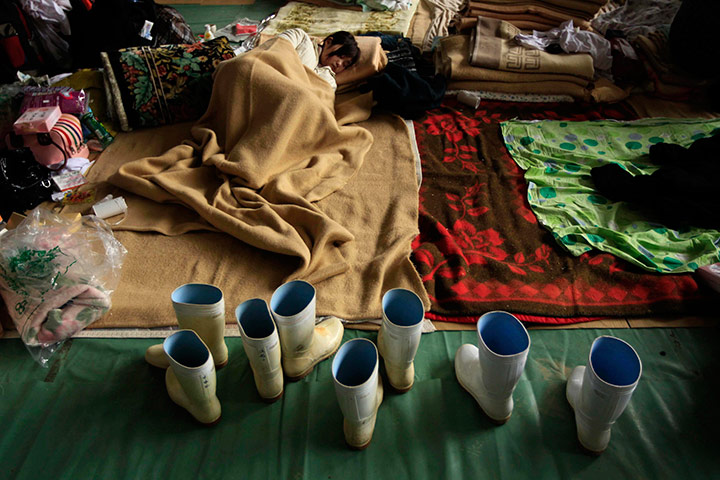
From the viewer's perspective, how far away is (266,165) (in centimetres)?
162

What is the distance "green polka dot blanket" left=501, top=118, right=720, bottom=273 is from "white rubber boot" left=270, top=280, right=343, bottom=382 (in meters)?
0.83

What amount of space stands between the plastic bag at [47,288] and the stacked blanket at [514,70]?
1.78 meters

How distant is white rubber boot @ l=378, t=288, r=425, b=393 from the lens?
0.99 metres

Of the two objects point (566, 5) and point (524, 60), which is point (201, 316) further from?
point (566, 5)

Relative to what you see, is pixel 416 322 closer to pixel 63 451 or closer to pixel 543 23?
pixel 63 451

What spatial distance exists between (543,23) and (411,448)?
224 cm

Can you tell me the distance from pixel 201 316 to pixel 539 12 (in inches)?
89.1

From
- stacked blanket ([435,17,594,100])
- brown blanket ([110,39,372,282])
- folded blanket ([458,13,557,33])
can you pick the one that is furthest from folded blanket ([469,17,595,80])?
brown blanket ([110,39,372,282])

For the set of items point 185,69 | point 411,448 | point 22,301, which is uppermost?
point 185,69

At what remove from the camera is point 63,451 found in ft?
3.29

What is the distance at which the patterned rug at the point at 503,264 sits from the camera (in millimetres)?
1294

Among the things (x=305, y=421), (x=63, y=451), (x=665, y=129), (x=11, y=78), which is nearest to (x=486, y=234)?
(x=305, y=421)

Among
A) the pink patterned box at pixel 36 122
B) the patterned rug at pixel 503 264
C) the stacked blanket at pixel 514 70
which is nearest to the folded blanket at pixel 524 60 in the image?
the stacked blanket at pixel 514 70

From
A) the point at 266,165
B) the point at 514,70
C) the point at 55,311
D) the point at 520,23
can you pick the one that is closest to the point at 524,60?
the point at 514,70
